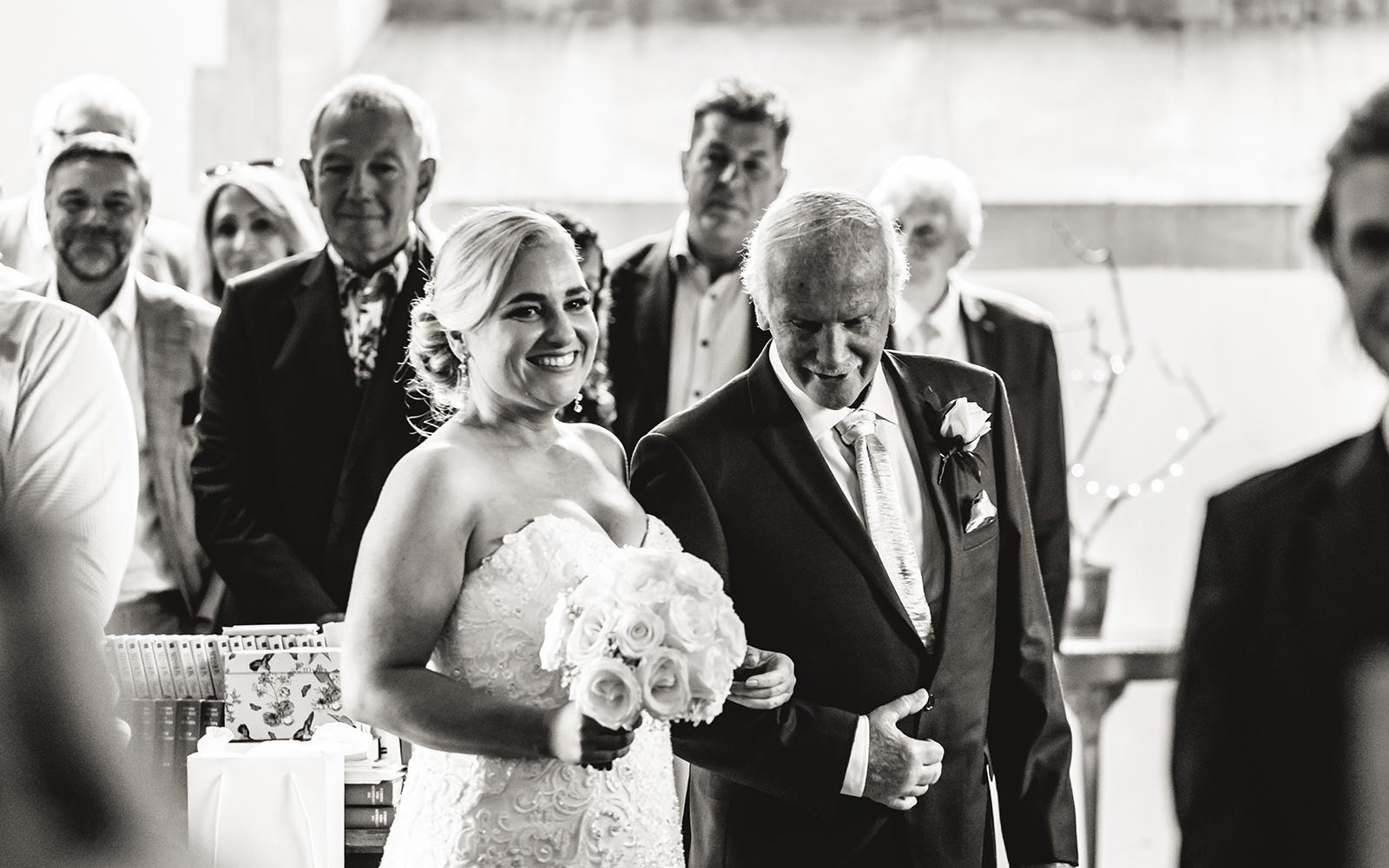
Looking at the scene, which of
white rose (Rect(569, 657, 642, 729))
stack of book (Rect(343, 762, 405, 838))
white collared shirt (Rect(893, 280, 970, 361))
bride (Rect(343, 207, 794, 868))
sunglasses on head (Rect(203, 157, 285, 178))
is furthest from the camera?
sunglasses on head (Rect(203, 157, 285, 178))

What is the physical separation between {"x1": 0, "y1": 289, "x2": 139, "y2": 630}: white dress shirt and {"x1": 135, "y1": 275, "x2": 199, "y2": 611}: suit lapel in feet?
3.79

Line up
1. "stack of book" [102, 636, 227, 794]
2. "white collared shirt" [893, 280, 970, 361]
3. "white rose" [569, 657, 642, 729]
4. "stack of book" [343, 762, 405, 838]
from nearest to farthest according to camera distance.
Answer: "white rose" [569, 657, 642, 729]
"stack of book" [343, 762, 405, 838]
"stack of book" [102, 636, 227, 794]
"white collared shirt" [893, 280, 970, 361]

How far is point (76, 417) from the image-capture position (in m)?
2.63

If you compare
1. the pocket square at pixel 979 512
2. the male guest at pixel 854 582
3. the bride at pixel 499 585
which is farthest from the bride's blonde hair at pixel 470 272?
the pocket square at pixel 979 512

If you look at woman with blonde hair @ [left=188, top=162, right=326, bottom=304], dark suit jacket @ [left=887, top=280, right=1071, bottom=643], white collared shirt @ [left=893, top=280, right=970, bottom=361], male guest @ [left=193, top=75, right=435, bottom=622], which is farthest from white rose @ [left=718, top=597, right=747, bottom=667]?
woman with blonde hair @ [left=188, top=162, right=326, bottom=304]

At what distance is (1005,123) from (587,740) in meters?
4.16

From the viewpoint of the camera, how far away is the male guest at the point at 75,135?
14.9 feet

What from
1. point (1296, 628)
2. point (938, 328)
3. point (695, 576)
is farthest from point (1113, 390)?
point (1296, 628)

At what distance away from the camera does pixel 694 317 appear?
4027 millimetres

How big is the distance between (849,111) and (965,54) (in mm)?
435

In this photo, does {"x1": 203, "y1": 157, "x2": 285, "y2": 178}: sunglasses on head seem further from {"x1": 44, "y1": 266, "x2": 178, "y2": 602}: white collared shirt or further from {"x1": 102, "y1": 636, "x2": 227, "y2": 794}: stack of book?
{"x1": 102, "y1": 636, "x2": 227, "y2": 794}: stack of book

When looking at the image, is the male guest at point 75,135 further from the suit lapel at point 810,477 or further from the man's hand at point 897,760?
the man's hand at point 897,760

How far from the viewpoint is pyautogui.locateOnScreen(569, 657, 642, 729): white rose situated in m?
2.11

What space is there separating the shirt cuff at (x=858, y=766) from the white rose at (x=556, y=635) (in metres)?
0.47
